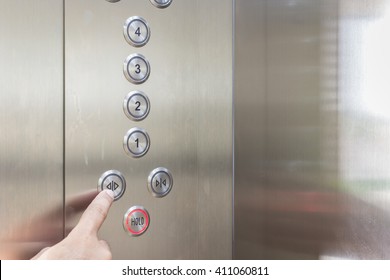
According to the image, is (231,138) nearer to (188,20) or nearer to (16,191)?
(188,20)

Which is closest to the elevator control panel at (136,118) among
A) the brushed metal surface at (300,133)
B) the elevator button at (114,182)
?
the elevator button at (114,182)

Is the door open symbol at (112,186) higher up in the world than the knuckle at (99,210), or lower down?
higher up

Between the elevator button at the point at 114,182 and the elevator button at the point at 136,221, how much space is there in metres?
0.04

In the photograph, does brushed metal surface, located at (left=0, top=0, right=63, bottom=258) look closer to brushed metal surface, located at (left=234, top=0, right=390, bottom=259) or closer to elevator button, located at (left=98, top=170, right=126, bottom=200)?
elevator button, located at (left=98, top=170, right=126, bottom=200)

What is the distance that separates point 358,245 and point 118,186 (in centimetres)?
44

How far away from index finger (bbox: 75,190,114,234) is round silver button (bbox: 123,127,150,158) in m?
0.09

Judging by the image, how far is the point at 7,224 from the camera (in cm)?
56

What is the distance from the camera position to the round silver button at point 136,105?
24.4 inches

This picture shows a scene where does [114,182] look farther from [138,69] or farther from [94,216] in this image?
[138,69]

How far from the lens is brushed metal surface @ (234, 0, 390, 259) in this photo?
67 centimetres

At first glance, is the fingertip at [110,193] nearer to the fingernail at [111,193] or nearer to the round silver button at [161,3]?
the fingernail at [111,193]

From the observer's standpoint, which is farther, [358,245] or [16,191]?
[358,245]

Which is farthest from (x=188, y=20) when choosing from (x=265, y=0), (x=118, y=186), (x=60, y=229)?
(x=60, y=229)

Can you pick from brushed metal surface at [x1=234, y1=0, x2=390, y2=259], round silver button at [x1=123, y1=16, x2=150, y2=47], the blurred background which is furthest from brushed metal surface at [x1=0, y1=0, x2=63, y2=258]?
brushed metal surface at [x1=234, y1=0, x2=390, y2=259]
